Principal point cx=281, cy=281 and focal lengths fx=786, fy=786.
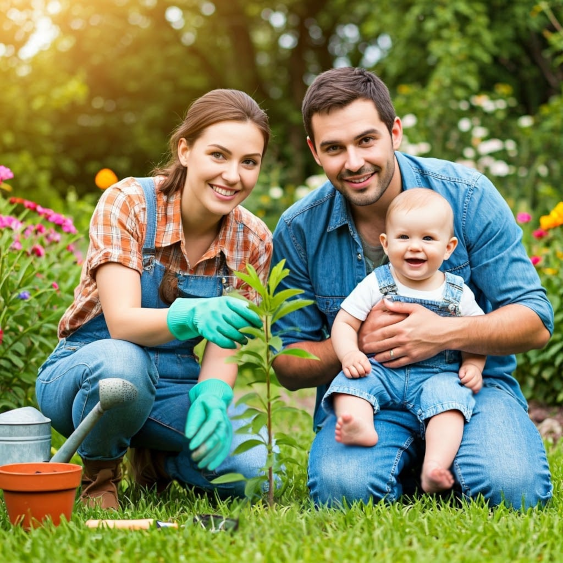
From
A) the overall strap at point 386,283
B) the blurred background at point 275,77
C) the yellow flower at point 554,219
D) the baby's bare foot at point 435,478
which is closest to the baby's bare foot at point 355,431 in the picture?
the baby's bare foot at point 435,478

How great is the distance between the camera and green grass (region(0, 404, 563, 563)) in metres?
1.76

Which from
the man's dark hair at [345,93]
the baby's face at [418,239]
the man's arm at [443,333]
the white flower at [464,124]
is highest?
the white flower at [464,124]

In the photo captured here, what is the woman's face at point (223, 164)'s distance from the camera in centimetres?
252

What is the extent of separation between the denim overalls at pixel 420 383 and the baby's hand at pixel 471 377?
2 cm

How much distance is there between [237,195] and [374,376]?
0.73 metres

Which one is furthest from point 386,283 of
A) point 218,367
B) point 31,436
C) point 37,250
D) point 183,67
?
point 183,67

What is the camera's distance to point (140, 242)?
8.39ft

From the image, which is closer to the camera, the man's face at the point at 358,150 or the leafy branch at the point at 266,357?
the leafy branch at the point at 266,357

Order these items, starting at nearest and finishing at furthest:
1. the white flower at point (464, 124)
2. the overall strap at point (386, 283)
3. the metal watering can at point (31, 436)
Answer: the metal watering can at point (31, 436), the overall strap at point (386, 283), the white flower at point (464, 124)

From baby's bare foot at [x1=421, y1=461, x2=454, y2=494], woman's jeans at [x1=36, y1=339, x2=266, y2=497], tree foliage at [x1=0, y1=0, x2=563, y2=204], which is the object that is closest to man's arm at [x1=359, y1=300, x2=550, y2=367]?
baby's bare foot at [x1=421, y1=461, x2=454, y2=494]

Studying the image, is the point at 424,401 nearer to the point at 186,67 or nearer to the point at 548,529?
the point at 548,529

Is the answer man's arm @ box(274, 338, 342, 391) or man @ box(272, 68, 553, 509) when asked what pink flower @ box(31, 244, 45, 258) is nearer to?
man @ box(272, 68, 553, 509)

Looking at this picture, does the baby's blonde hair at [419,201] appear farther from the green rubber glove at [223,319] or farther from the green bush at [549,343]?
the green bush at [549,343]

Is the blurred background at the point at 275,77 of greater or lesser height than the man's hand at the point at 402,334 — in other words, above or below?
above
